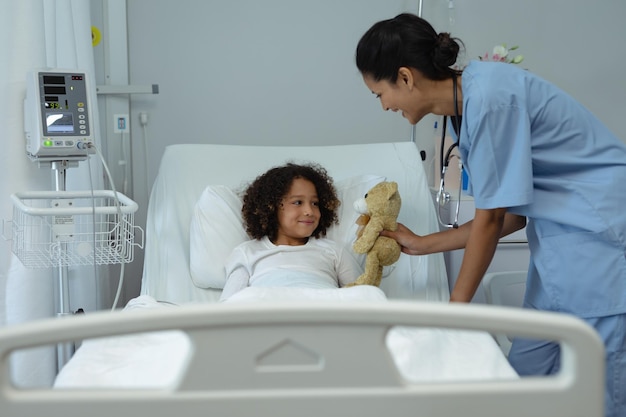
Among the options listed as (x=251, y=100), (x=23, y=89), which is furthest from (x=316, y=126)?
(x=23, y=89)

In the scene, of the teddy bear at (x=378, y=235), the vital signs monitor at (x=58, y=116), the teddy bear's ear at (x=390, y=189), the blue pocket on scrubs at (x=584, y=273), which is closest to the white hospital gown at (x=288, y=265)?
the teddy bear at (x=378, y=235)

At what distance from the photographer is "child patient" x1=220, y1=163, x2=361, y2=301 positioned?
2301 mm

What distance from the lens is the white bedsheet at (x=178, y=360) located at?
4.29ft

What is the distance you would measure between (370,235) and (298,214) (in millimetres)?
303

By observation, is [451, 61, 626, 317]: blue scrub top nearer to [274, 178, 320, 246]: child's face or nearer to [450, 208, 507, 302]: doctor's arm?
[450, 208, 507, 302]: doctor's arm

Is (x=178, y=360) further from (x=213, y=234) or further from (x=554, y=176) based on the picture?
(x=213, y=234)

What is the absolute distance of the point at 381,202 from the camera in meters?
2.24

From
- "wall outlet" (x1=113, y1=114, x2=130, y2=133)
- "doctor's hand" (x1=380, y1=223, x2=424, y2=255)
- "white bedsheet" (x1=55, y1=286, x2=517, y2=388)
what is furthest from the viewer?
Answer: "wall outlet" (x1=113, y1=114, x2=130, y2=133)

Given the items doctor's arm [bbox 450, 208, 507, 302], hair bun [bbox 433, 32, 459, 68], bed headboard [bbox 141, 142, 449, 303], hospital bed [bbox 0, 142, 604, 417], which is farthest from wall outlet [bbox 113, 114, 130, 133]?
hospital bed [bbox 0, 142, 604, 417]

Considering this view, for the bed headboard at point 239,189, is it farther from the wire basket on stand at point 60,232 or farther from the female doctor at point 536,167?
the female doctor at point 536,167

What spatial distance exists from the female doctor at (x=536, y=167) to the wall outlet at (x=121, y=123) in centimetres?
159

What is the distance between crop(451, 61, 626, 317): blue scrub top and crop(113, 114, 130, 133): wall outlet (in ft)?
5.74

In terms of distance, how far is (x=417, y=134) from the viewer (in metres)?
3.45

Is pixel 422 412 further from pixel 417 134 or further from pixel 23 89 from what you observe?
pixel 417 134
